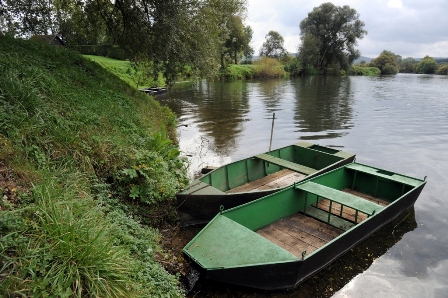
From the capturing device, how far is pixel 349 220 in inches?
276

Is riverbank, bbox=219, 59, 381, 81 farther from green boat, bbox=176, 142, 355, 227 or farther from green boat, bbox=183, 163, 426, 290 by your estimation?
green boat, bbox=183, 163, 426, 290

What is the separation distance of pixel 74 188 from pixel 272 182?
18.5 feet

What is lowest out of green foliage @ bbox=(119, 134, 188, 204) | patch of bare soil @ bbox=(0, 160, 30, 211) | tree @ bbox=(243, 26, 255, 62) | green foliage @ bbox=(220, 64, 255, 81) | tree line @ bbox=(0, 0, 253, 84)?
green foliage @ bbox=(119, 134, 188, 204)

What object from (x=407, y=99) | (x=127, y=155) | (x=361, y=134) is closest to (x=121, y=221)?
(x=127, y=155)

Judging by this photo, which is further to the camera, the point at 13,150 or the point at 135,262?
the point at 13,150

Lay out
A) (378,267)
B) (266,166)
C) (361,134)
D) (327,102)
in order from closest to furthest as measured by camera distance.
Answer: (378,267)
(266,166)
(361,134)
(327,102)

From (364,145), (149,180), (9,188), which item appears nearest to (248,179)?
(149,180)

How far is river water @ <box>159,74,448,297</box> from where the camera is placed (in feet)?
18.9

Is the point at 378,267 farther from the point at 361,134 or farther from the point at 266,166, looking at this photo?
the point at 361,134

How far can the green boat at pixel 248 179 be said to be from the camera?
6699 millimetres

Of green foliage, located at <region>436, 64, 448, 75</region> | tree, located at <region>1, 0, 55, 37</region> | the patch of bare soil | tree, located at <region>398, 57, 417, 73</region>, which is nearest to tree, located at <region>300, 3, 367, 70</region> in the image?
green foliage, located at <region>436, 64, 448, 75</region>

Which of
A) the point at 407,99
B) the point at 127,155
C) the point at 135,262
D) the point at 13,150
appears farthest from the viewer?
the point at 407,99

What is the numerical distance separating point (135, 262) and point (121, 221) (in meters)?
1.19

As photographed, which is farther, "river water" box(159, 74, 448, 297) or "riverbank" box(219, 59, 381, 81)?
"riverbank" box(219, 59, 381, 81)
